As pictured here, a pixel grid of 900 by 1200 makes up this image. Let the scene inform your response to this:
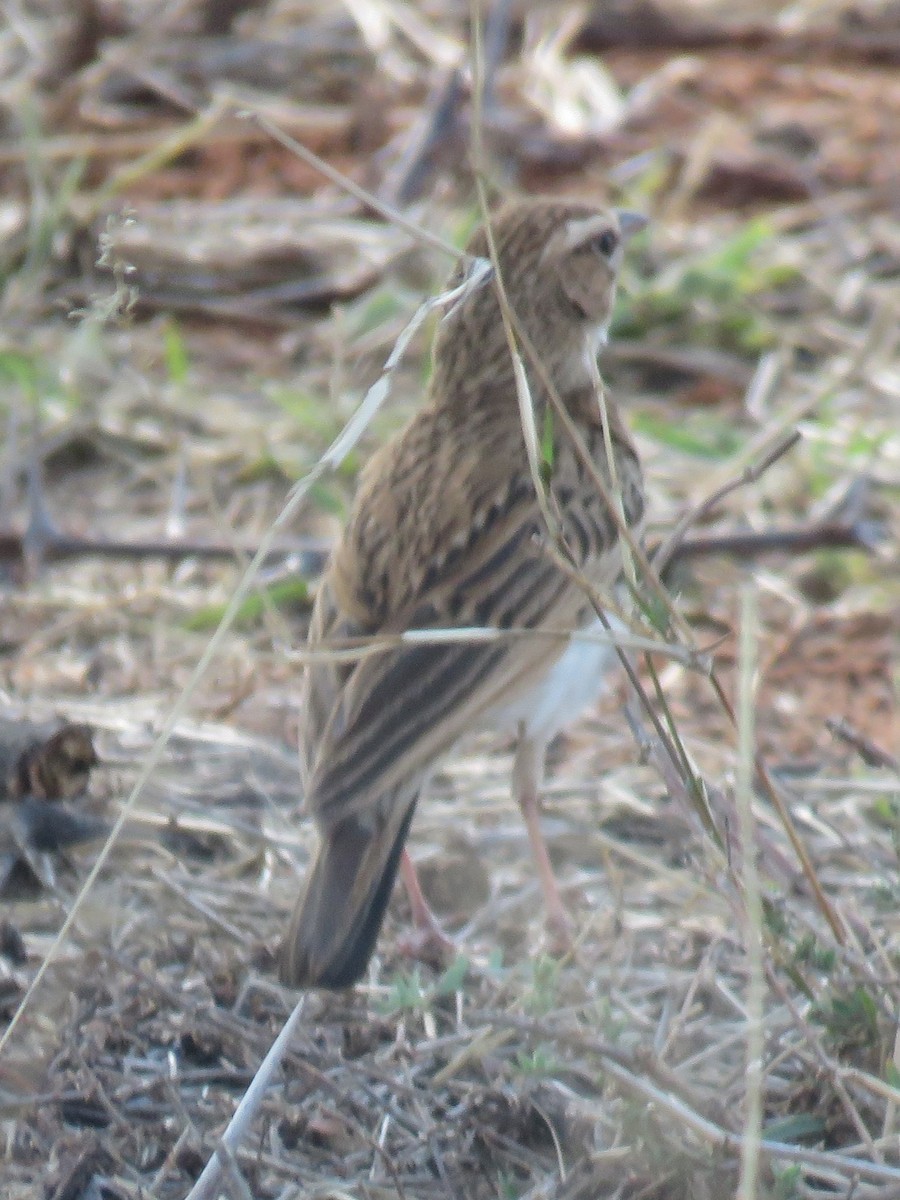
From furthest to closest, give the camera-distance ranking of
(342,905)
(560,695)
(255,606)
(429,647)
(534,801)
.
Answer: (255,606), (534,801), (560,695), (429,647), (342,905)

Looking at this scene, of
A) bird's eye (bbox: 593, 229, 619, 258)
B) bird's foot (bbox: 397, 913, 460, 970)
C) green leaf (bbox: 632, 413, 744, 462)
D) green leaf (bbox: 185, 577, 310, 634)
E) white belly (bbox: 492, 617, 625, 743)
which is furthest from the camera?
green leaf (bbox: 632, 413, 744, 462)

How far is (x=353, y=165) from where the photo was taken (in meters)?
8.00

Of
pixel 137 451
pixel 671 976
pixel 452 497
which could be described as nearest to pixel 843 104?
pixel 137 451

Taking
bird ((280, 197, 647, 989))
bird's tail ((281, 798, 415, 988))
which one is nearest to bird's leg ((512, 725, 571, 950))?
bird ((280, 197, 647, 989))

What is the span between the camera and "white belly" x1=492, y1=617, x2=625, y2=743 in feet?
14.1

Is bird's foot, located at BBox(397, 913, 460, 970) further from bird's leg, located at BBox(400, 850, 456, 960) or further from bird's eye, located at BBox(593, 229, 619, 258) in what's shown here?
bird's eye, located at BBox(593, 229, 619, 258)

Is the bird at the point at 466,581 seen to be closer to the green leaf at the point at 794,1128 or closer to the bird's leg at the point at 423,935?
the bird's leg at the point at 423,935

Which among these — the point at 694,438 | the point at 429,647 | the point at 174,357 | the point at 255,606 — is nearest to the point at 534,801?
the point at 429,647

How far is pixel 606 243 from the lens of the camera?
191 inches

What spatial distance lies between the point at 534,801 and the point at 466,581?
59 centimetres

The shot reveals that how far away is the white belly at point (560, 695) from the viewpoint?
429 cm

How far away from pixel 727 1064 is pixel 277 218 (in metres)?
4.63

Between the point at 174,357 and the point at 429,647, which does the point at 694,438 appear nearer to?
the point at 174,357

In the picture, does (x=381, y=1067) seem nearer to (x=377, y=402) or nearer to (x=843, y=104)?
(x=377, y=402)
